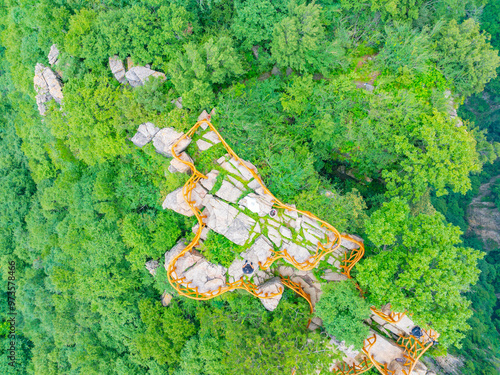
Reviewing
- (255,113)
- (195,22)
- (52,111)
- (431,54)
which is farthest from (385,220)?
(52,111)

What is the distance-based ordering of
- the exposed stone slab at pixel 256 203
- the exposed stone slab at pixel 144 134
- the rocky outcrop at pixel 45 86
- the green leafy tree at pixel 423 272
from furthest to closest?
the rocky outcrop at pixel 45 86 < the exposed stone slab at pixel 144 134 < the exposed stone slab at pixel 256 203 < the green leafy tree at pixel 423 272

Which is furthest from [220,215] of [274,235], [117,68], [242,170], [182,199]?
[117,68]

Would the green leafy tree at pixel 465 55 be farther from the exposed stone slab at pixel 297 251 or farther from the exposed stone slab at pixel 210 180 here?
the exposed stone slab at pixel 210 180

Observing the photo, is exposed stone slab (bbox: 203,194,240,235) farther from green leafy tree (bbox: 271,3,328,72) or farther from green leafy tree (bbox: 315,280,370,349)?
green leafy tree (bbox: 271,3,328,72)

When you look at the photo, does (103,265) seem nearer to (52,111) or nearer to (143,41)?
(52,111)

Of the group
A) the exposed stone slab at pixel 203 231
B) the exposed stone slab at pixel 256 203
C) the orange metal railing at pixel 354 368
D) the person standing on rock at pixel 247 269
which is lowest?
the orange metal railing at pixel 354 368

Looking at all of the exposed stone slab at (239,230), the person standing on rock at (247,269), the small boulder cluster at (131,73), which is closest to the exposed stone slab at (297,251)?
the person standing on rock at (247,269)
